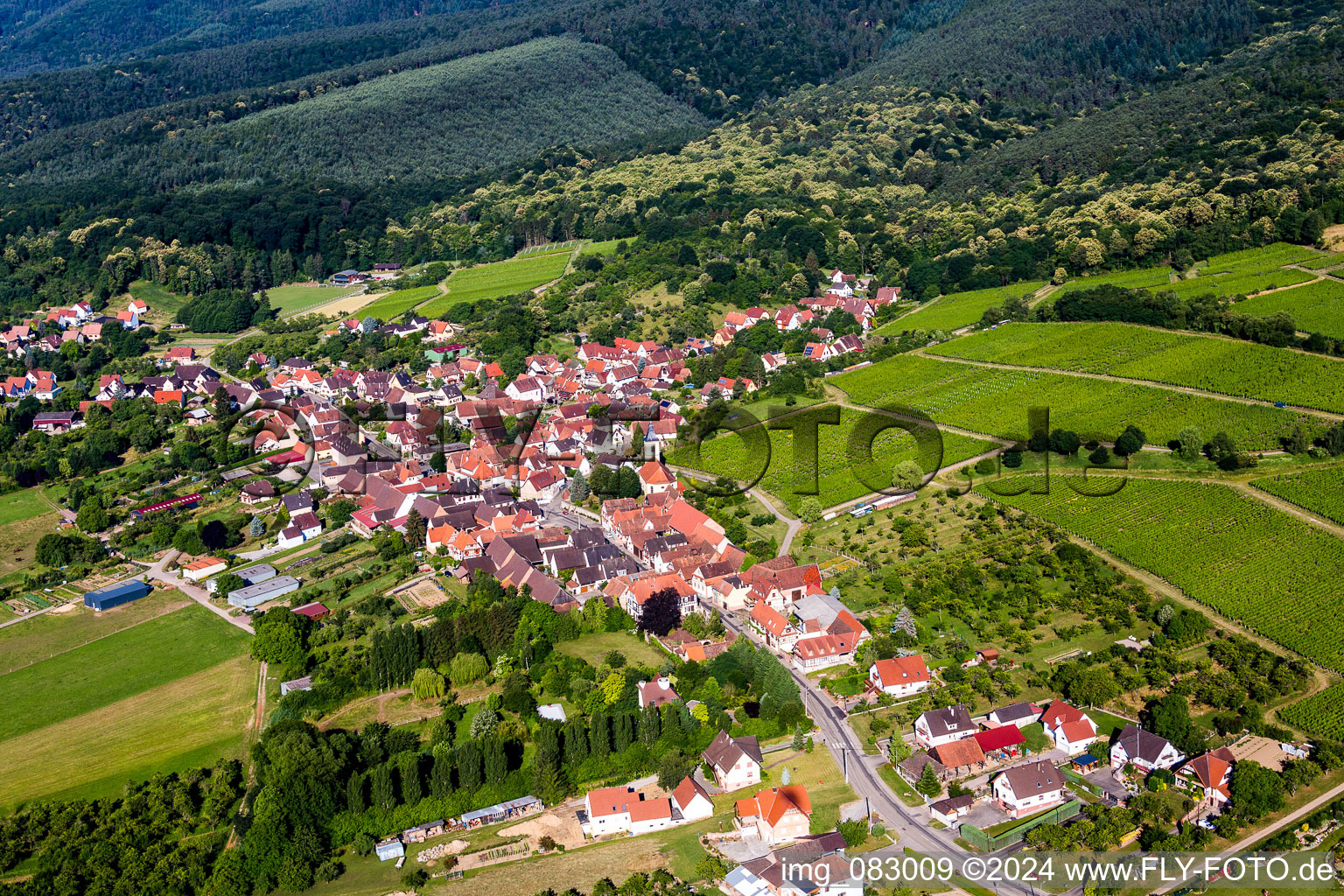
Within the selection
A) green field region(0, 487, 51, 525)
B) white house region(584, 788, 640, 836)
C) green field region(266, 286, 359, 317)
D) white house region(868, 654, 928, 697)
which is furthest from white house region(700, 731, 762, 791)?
green field region(266, 286, 359, 317)

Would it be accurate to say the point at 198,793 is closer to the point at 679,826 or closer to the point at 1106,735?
the point at 679,826

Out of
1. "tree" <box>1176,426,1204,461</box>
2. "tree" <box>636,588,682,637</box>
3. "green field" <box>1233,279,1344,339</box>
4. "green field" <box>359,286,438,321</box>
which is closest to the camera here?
"tree" <box>636,588,682,637</box>

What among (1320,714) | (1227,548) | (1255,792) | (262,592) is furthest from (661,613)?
(1227,548)

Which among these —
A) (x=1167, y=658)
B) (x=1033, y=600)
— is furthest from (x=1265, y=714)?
(x=1033, y=600)

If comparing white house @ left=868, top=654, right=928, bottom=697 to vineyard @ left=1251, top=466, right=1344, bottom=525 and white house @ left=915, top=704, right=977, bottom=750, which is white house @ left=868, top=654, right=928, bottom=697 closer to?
white house @ left=915, top=704, right=977, bottom=750

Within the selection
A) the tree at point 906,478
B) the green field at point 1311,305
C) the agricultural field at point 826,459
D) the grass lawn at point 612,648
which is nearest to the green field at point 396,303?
the agricultural field at point 826,459

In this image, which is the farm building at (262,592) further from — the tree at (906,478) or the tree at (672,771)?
the tree at (906,478)
